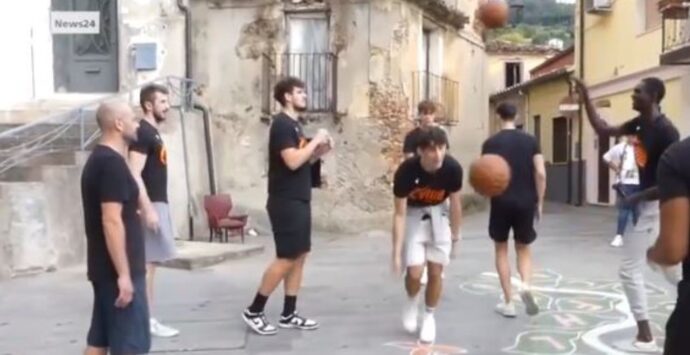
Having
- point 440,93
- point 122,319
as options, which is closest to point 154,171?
point 122,319

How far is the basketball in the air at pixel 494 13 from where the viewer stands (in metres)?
13.1

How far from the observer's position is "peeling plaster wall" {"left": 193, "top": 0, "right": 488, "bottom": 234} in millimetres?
15992

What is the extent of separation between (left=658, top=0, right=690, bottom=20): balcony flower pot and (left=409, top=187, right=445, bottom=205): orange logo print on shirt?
12.9 metres

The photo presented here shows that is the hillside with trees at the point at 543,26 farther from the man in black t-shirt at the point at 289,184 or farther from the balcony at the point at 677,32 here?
the man in black t-shirt at the point at 289,184

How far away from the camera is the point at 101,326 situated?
5.14m

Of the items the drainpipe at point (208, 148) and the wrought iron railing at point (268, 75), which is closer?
the drainpipe at point (208, 148)

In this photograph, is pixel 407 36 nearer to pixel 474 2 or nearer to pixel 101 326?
pixel 474 2

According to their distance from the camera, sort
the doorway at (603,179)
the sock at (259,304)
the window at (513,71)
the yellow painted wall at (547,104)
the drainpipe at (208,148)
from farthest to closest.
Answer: the window at (513,71)
the yellow painted wall at (547,104)
the doorway at (603,179)
the drainpipe at (208,148)
the sock at (259,304)

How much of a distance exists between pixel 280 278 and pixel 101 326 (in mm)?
1997

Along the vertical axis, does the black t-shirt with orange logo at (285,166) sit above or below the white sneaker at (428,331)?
above

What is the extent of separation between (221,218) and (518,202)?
704 cm

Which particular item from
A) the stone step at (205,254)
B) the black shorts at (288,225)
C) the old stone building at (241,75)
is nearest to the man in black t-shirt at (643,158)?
the black shorts at (288,225)

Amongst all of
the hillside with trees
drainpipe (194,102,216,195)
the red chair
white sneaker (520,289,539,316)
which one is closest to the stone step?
the red chair

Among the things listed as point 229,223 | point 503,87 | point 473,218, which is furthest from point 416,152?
point 503,87
